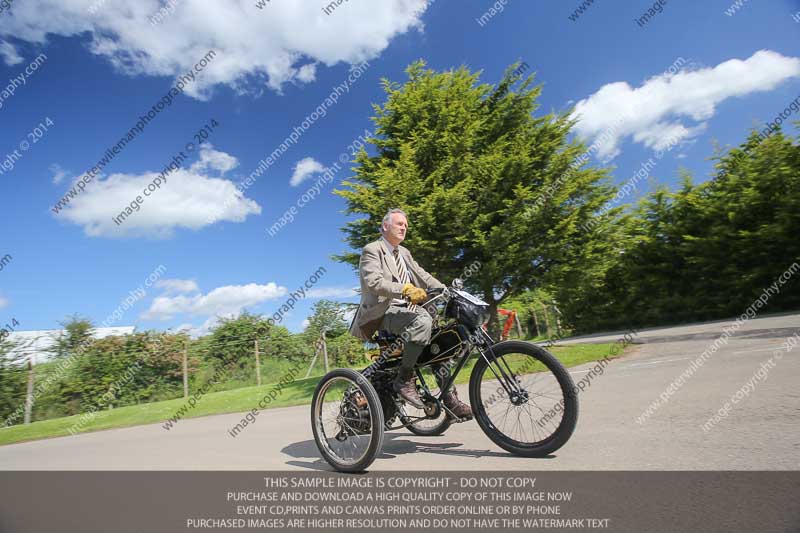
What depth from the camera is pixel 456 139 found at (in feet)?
39.5

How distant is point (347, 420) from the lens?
318 cm

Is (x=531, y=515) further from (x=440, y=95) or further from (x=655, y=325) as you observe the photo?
(x=655, y=325)

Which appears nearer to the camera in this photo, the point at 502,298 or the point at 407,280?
the point at 407,280

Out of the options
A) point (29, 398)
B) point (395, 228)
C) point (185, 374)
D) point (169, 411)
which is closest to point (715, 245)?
point (395, 228)

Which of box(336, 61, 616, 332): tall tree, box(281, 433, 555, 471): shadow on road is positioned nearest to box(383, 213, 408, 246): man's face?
box(281, 433, 555, 471): shadow on road

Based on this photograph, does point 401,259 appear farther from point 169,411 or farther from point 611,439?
point 169,411

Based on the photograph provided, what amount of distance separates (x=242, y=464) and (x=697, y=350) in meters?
7.74

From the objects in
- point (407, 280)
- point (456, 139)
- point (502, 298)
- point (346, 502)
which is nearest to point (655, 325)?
point (502, 298)

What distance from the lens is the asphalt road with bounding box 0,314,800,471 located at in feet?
7.95

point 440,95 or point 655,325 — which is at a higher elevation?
point 440,95

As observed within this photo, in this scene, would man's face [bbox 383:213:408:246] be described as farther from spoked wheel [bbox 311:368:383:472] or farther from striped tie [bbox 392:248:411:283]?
spoked wheel [bbox 311:368:383:472]

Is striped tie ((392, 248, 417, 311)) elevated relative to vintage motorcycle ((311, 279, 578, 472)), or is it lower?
elevated

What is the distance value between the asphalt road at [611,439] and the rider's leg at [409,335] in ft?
1.69

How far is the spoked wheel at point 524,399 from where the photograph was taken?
2.64m
